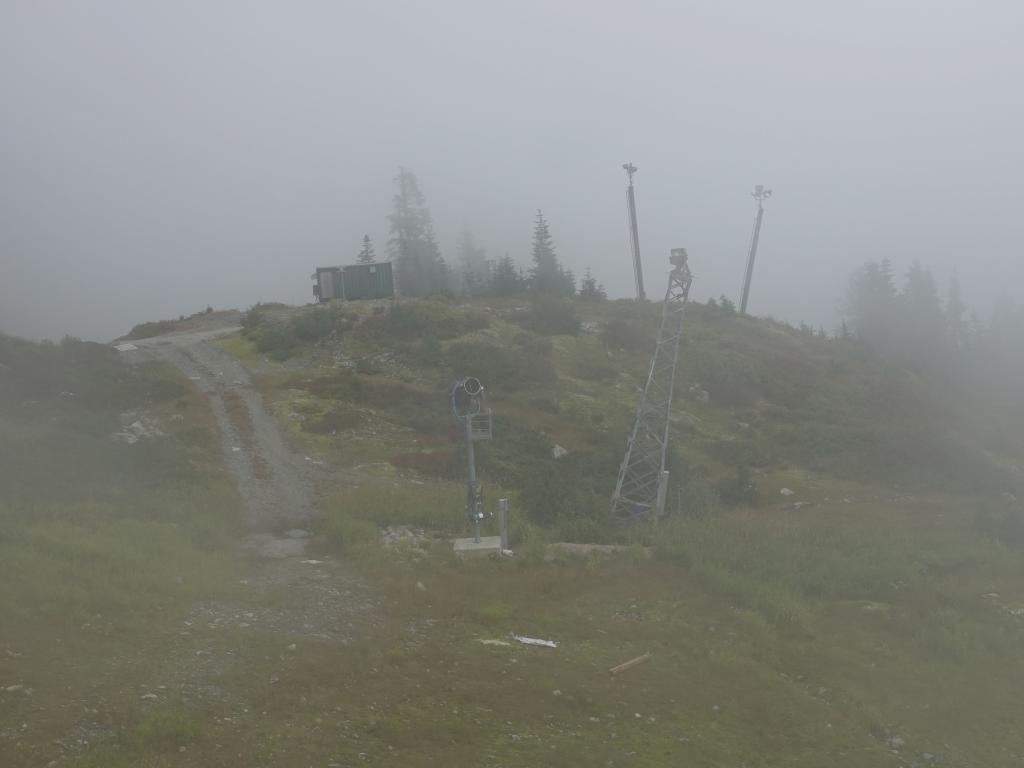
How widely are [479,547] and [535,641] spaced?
165 inches

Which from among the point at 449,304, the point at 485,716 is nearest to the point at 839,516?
the point at 485,716

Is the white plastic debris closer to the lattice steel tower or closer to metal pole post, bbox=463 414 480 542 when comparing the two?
metal pole post, bbox=463 414 480 542

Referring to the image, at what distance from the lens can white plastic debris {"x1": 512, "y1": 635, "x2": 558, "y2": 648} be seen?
36.8 feet

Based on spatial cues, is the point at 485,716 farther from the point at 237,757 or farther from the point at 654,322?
the point at 654,322

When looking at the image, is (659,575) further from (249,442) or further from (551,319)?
(551,319)

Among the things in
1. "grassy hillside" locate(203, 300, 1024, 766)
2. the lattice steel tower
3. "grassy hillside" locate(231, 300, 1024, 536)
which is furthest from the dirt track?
the lattice steel tower

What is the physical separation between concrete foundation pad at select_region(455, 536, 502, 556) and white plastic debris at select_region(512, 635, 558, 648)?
3.90 meters

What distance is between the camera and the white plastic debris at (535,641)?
36.8ft

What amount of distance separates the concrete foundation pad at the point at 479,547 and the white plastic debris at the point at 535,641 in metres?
3.90

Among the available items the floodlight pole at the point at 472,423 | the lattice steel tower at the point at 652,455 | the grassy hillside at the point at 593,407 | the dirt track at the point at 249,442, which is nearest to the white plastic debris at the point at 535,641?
the floodlight pole at the point at 472,423

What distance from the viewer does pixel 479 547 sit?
15.4 metres

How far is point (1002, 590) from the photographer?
1477 centimetres

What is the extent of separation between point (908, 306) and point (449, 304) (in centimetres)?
5103

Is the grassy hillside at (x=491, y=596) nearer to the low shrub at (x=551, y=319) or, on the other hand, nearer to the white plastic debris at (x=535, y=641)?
the white plastic debris at (x=535, y=641)
